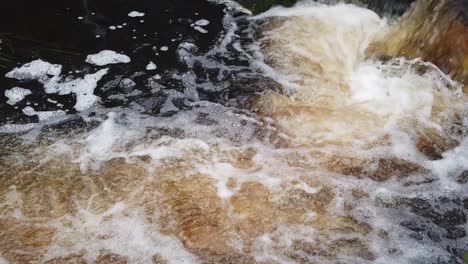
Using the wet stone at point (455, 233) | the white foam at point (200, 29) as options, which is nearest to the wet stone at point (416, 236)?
the wet stone at point (455, 233)

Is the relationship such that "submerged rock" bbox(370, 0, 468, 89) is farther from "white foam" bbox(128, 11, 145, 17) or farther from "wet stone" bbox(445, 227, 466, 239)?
"white foam" bbox(128, 11, 145, 17)

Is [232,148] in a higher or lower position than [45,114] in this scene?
higher

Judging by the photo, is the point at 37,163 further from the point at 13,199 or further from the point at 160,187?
the point at 160,187

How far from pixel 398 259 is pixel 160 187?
2.35m

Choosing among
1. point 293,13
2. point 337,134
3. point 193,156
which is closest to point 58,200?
point 193,156

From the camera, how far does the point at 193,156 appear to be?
15.9 feet

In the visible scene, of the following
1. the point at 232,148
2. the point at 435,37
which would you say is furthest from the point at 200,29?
the point at 435,37

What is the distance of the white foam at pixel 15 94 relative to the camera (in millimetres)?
5855

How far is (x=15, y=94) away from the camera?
19.5 feet

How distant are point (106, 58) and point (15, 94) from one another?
1.42 m

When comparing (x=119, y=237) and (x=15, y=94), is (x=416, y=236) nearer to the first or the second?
(x=119, y=237)

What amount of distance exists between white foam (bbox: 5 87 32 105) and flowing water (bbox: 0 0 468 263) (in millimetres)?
71

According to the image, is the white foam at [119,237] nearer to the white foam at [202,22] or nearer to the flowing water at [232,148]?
the flowing water at [232,148]

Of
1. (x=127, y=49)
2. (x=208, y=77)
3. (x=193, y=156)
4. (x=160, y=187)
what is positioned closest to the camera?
(x=160, y=187)
